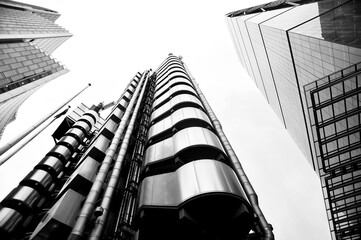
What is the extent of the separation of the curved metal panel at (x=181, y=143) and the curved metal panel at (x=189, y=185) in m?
1.81

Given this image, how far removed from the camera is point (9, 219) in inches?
523

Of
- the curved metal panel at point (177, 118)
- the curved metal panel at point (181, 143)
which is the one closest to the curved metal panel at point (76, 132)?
the curved metal panel at point (177, 118)

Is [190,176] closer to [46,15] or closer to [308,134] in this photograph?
[308,134]

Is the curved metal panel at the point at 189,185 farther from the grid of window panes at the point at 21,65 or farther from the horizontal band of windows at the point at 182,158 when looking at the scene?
the grid of window panes at the point at 21,65

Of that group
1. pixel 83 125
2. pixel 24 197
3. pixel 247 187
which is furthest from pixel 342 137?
pixel 83 125

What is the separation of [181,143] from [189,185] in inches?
155

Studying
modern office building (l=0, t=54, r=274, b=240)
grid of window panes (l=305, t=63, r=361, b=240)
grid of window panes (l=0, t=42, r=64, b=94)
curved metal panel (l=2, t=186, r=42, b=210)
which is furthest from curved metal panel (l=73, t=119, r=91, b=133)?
grid of window panes (l=0, t=42, r=64, b=94)

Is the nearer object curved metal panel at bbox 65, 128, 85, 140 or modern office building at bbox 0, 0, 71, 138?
curved metal panel at bbox 65, 128, 85, 140

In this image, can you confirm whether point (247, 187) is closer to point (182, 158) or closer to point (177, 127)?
point (182, 158)

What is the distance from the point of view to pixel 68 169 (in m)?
22.2

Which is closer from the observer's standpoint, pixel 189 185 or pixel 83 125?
pixel 189 185

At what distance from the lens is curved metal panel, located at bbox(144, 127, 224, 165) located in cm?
1372

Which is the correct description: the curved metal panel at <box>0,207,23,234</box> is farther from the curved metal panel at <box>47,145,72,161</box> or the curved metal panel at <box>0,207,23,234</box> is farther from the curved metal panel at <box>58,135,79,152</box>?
the curved metal panel at <box>58,135,79,152</box>

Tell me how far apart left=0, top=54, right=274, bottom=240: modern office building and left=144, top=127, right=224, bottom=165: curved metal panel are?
7 cm
